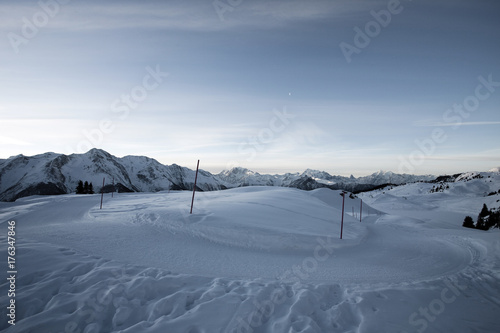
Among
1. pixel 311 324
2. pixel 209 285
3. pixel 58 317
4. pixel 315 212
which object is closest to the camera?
pixel 58 317

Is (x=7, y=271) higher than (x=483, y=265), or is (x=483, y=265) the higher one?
(x=7, y=271)

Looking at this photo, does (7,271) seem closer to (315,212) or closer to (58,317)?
(58,317)

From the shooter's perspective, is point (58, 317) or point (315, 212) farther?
point (315, 212)

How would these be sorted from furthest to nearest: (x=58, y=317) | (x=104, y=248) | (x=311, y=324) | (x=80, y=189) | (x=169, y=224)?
1. (x=80, y=189)
2. (x=169, y=224)
3. (x=104, y=248)
4. (x=311, y=324)
5. (x=58, y=317)

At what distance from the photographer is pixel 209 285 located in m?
7.26

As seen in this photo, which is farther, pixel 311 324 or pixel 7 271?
pixel 7 271

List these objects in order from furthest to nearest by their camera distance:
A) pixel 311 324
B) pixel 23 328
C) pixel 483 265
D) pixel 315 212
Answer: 1. pixel 315 212
2. pixel 483 265
3. pixel 311 324
4. pixel 23 328

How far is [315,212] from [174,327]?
17935 millimetres

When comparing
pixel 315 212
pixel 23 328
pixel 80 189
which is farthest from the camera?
pixel 80 189

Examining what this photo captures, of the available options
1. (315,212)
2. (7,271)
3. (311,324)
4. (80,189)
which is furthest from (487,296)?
(80,189)

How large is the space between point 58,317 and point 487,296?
14.0m

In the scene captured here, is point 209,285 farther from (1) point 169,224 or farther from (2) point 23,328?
(1) point 169,224

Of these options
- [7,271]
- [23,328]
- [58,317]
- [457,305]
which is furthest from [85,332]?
[457,305]

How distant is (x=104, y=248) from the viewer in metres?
9.83
